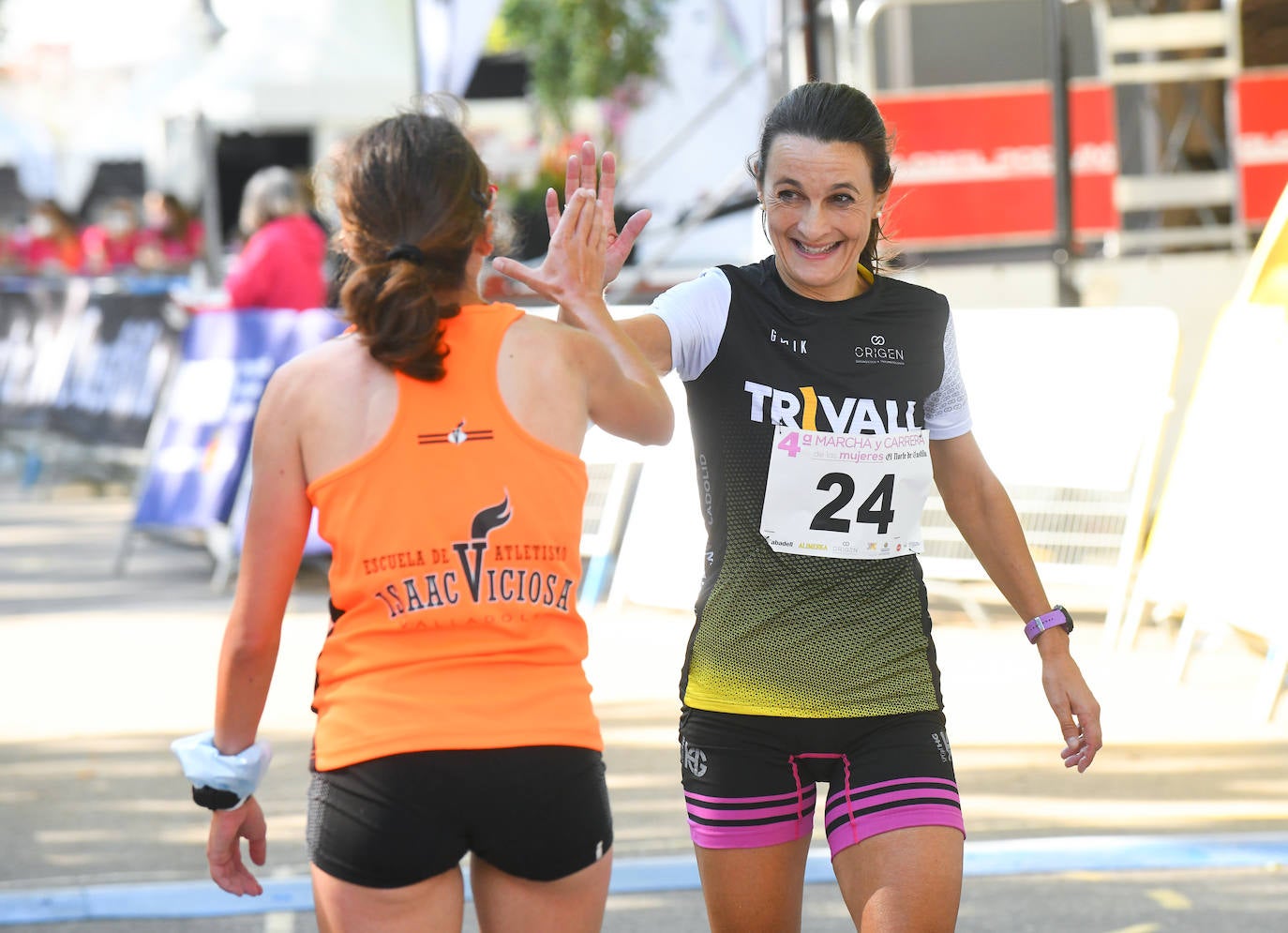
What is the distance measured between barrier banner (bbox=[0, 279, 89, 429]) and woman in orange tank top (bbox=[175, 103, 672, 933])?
12.0 meters

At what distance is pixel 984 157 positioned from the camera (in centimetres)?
1062

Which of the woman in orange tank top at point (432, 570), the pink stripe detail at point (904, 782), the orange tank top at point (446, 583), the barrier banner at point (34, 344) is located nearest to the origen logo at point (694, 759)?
the pink stripe detail at point (904, 782)

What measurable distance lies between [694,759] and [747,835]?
16cm

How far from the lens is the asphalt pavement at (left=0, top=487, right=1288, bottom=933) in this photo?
456 cm

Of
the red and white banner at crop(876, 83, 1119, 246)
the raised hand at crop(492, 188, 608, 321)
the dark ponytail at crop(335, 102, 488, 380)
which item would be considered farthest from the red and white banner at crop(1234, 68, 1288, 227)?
the dark ponytail at crop(335, 102, 488, 380)

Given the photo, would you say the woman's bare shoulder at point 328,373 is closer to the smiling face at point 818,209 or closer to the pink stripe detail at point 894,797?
the smiling face at point 818,209

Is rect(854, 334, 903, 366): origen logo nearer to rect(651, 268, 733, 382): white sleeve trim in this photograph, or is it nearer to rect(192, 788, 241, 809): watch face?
rect(651, 268, 733, 382): white sleeve trim

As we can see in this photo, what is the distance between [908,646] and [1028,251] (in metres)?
7.03

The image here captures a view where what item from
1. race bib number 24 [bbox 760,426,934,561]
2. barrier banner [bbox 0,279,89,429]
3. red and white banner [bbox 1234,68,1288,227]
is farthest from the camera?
barrier banner [bbox 0,279,89,429]

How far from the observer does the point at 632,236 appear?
295cm

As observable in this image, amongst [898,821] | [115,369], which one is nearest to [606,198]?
[898,821]

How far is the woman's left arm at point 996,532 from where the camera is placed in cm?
326

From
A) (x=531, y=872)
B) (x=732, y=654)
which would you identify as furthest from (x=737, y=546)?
(x=531, y=872)

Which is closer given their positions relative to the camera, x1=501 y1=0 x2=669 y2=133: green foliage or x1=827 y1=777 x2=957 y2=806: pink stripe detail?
x1=827 y1=777 x2=957 y2=806: pink stripe detail
